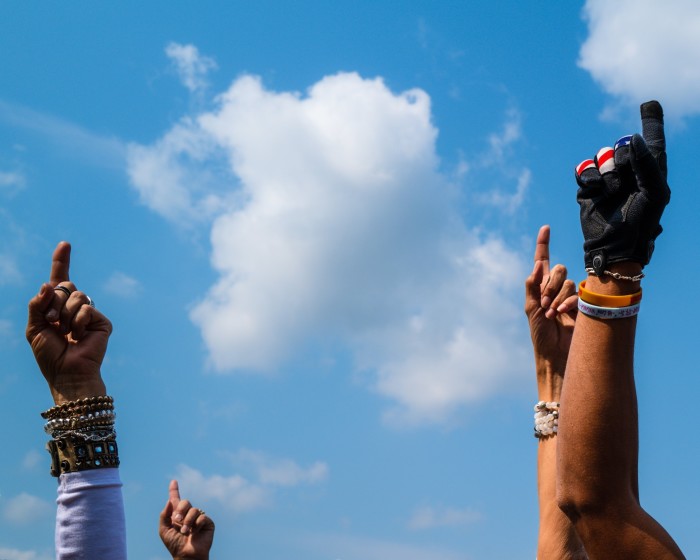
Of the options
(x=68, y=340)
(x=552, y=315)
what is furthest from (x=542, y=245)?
(x=68, y=340)

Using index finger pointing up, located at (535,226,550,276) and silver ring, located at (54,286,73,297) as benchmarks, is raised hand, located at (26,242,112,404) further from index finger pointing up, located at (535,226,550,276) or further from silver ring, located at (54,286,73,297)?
index finger pointing up, located at (535,226,550,276)

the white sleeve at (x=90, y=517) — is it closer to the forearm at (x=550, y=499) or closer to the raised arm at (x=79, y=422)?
the raised arm at (x=79, y=422)

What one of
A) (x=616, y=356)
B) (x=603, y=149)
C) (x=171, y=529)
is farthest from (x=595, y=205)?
(x=171, y=529)

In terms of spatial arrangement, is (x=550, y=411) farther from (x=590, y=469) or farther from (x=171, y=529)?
(x=171, y=529)

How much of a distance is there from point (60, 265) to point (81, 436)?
1326mm

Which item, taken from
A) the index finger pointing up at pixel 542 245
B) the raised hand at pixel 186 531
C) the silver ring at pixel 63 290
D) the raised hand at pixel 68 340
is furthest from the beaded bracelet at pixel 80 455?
the index finger pointing up at pixel 542 245

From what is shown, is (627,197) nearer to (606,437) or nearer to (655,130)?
(655,130)

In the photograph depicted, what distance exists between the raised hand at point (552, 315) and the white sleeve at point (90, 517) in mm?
2805

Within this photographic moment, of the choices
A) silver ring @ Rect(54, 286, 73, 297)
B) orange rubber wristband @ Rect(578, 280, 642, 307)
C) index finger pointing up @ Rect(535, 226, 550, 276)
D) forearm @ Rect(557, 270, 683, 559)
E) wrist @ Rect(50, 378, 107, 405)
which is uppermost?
index finger pointing up @ Rect(535, 226, 550, 276)

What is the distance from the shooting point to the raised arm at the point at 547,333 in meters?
5.13

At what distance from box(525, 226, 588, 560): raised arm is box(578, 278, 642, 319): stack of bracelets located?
213 centimetres

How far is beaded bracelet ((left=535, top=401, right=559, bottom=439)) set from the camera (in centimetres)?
522

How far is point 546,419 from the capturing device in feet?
17.3

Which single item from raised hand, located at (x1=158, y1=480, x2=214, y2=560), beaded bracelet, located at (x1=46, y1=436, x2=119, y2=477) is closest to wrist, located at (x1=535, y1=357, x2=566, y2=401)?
beaded bracelet, located at (x1=46, y1=436, x2=119, y2=477)
